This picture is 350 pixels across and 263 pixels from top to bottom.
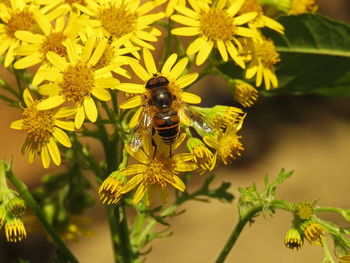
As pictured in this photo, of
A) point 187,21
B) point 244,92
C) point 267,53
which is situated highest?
point 187,21

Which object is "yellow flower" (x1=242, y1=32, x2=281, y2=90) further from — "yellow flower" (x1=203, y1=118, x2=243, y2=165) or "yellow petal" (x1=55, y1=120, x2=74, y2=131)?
"yellow petal" (x1=55, y1=120, x2=74, y2=131)

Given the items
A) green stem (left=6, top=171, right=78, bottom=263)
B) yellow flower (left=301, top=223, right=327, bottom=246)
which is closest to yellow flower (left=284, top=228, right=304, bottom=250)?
yellow flower (left=301, top=223, right=327, bottom=246)

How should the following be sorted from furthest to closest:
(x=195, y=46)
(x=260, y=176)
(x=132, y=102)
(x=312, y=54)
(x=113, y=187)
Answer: (x=260, y=176)
(x=312, y=54)
(x=195, y=46)
(x=132, y=102)
(x=113, y=187)

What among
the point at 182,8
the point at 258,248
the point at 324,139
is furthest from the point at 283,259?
the point at 182,8

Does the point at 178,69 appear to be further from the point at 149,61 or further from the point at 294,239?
the point at 294,239

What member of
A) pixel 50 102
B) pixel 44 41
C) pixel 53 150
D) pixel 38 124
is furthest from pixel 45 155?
pixel 44 41

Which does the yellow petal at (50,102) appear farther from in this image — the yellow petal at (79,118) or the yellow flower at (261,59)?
the yellow flower at (261,59)

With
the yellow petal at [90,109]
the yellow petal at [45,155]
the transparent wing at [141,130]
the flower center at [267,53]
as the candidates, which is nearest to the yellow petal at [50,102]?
the yellow petal at [90,109]

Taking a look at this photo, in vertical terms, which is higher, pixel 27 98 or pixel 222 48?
pixel 222 48
